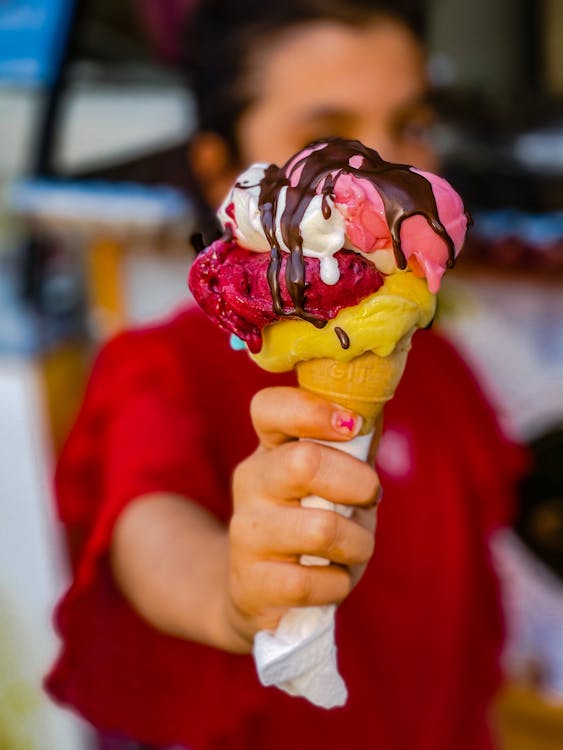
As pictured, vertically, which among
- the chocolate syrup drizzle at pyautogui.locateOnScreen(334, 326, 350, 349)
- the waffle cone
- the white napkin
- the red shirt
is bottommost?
the red shirt

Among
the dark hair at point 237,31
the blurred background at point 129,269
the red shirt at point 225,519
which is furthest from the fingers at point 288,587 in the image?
the blurred background at point 129,269

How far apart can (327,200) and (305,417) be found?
4.4 inches

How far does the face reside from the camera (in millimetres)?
776

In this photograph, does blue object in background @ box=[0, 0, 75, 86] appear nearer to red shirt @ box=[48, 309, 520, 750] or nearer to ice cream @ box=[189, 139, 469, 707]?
red shirt @ box=[48, 309, 520, 750]

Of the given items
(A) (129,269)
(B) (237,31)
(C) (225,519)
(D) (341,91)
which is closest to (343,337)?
(C) (225,519)

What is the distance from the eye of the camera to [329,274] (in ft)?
1.23

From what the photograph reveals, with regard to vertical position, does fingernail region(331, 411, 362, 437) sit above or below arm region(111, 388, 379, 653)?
above

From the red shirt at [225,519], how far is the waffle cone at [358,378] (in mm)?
68

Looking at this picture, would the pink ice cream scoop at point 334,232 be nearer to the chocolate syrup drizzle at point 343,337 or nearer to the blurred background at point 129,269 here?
the chocolate syrup drizzle at point 343,337

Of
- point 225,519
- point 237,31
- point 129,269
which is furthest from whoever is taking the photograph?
point 129,269

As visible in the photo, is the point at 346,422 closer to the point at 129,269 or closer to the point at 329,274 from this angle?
the point at 329,274

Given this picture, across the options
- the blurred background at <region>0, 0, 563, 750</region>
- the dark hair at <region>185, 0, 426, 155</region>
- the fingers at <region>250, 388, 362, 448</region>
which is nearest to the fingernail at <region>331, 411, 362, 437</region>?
the fingers at <region>250, 388, 362, 448</region>

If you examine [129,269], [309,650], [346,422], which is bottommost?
[129,269]

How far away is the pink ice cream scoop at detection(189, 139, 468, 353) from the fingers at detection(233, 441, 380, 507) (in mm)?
70
